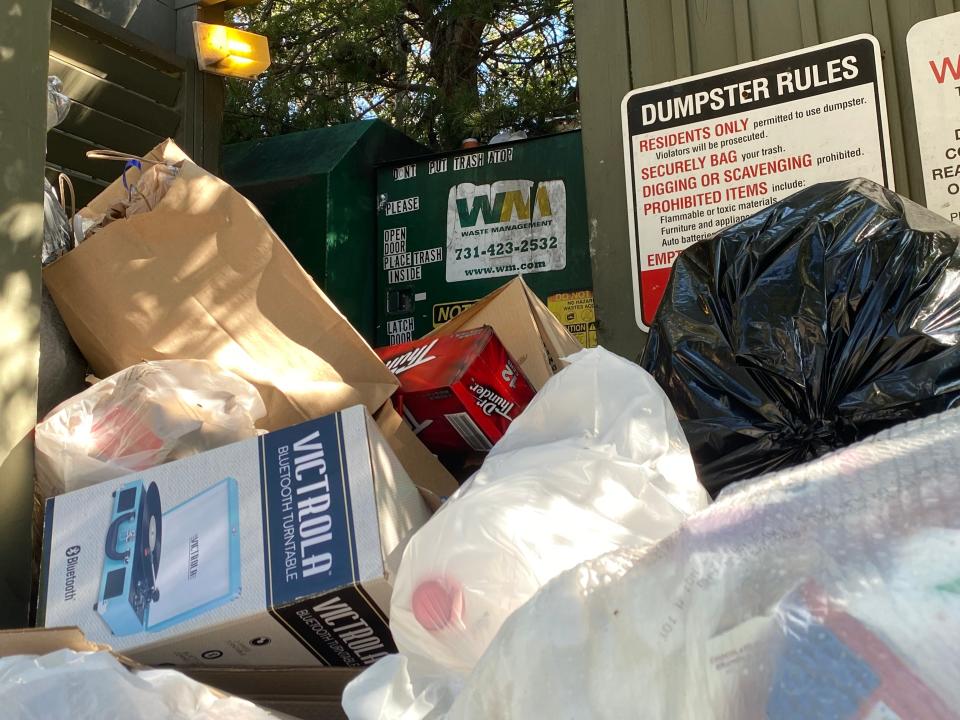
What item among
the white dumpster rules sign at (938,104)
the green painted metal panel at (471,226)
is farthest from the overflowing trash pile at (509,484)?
the green painted metal panel at (471,226)

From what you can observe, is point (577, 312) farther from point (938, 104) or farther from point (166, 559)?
point (166, 559)

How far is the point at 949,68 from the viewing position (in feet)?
7.91

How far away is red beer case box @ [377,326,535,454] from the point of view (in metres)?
2.14

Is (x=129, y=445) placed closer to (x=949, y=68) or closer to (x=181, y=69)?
(x=949, y=68)

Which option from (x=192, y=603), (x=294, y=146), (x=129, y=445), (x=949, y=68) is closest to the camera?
(x=192, y=603)

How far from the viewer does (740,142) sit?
2609 mm

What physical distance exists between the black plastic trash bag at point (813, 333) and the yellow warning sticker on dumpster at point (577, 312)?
1.81 m

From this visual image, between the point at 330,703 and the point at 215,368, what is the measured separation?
0.74m

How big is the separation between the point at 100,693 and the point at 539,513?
60cm

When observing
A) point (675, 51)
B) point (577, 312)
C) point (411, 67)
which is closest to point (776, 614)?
point (675, 51)

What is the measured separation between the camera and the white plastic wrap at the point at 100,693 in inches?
48.4

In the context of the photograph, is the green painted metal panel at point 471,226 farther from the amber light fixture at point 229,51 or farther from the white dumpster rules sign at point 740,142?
the white dumpster rules sign at point 740,142

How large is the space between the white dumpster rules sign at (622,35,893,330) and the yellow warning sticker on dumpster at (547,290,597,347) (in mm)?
954

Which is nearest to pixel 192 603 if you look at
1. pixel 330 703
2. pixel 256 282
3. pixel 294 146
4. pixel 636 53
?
pixel 330 703
